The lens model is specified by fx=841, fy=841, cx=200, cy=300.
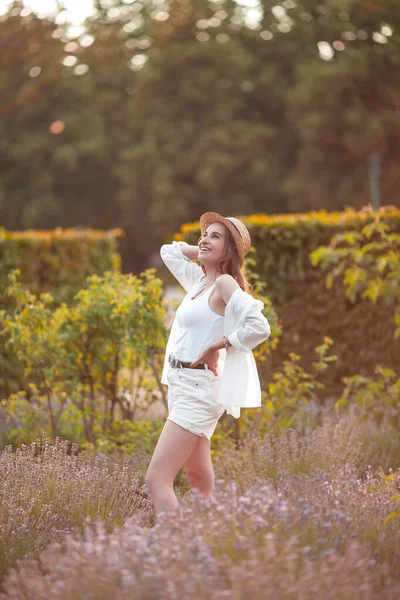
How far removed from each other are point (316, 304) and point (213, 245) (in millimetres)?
4166

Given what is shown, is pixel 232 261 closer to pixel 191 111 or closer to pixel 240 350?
pixel 240 350

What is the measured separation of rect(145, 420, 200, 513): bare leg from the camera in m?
3.88

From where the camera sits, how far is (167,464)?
3.90 m

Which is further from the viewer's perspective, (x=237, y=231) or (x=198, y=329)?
(x=237, y=231)

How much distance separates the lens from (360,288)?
8023 mm

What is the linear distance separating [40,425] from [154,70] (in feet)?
84.4

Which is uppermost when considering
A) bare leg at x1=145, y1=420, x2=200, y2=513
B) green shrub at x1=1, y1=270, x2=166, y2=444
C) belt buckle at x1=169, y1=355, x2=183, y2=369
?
belt buckle at x1=169, y1=355, x2=183, y2=369

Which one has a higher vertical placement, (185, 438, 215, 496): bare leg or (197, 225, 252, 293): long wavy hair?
(197, 225, 252, 293): long wavy hair

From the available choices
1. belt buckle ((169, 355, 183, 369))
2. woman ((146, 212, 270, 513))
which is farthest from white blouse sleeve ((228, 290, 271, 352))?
belt buckle ((169, 355, 183, 369))

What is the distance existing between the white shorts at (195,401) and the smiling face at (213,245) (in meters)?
0.56

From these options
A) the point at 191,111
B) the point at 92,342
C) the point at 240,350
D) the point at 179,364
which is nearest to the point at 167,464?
the point at 179,364

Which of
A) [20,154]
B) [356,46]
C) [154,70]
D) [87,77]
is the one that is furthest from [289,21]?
[20,154]

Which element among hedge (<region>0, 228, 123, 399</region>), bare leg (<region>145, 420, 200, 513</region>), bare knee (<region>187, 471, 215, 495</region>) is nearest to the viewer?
bare leg (<region>145, 420, 200, 513</region>)

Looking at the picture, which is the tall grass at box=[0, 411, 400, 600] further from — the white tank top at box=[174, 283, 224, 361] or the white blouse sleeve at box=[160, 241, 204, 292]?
the white blouse sleeve at box=[160, 241, 204, 292]
